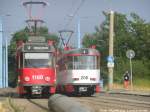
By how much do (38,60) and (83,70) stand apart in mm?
3640

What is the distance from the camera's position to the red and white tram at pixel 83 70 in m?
38.3

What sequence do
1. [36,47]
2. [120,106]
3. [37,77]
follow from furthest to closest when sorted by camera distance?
[37,77]
[36,47]
[120,106]

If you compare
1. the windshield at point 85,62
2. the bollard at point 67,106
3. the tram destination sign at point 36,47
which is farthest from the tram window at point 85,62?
the bollard at point 67,106

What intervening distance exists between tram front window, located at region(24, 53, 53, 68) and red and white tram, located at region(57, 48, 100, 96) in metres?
2.85

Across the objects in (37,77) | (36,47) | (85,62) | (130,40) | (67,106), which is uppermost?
(130,40)

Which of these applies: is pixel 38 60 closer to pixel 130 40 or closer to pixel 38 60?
pixel 38 60

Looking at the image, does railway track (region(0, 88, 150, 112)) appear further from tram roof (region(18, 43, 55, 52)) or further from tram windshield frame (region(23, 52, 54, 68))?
tram roof (region(18, 43, 55, 52))

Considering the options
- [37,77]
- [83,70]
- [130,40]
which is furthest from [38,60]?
[130,40]

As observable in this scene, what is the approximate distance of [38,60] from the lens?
1416 inches

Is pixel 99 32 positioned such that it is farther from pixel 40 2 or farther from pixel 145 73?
pixel 40 2

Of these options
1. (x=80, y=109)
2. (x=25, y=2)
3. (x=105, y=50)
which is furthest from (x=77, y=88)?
(x=105, y=50)

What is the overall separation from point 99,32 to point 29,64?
56.7 m

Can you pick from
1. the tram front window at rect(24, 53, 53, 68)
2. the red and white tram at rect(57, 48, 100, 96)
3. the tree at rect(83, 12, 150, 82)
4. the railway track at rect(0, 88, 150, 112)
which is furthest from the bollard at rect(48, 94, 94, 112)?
the tree at rect(83, 12, 150, 82)

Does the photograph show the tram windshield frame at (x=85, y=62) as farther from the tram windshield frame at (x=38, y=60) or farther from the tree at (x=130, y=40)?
the tree at (x=130, y=40)
